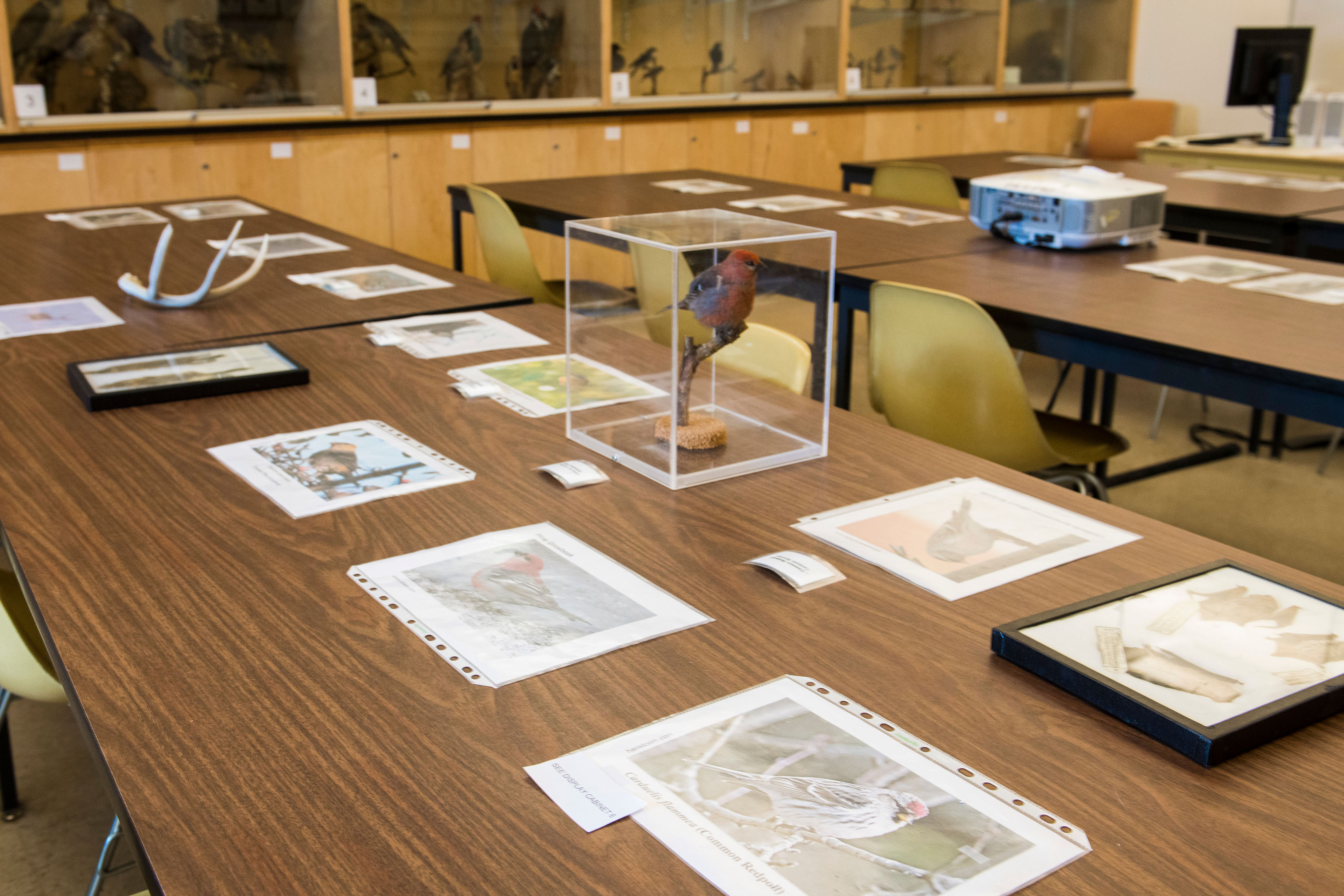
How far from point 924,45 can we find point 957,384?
16.8 ft

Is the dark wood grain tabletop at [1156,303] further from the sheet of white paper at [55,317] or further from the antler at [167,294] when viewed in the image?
the sheet of white paper at [55,317]

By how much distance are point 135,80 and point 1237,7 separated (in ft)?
20.8

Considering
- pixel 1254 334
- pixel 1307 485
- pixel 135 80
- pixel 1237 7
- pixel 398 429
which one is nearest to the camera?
pixel 398 429

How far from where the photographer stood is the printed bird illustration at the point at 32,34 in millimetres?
4277

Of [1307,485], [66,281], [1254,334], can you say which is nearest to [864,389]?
[1307,485]

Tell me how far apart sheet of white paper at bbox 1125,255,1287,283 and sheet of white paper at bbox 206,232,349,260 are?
1.87 metres

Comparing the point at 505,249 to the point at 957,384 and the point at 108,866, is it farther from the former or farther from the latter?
the point at 108,866

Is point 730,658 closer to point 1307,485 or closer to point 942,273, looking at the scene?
point 942,273

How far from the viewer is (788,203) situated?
355 cm

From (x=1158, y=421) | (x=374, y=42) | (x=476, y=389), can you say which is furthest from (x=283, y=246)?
(x=1158, y=421)

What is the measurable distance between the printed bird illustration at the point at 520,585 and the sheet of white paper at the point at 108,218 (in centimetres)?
240

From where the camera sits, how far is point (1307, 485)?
11.3 ft

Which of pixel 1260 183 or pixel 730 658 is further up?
pixel 1260 183

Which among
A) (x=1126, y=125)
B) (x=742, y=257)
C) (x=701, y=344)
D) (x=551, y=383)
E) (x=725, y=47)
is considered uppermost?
(x=725, y=47)
